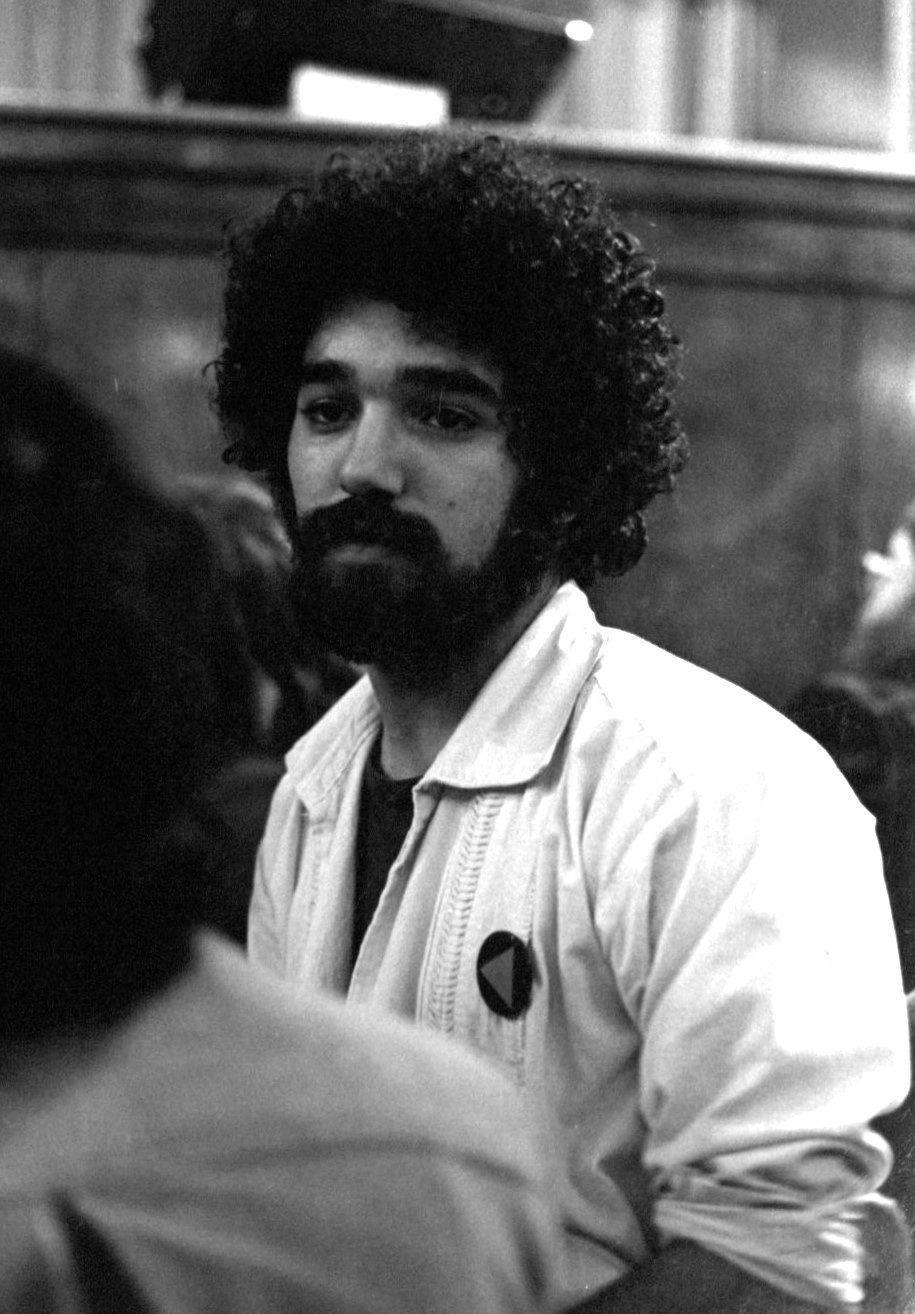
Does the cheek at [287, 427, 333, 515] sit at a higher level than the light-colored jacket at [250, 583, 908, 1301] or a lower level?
higher

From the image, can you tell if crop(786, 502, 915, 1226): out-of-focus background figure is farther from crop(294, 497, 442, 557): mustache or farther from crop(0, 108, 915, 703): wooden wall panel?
crop(294, 497, 442, 557): mustache

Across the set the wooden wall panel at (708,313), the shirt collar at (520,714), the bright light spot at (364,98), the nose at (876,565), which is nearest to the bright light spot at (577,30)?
the bright light spot at (364,98)

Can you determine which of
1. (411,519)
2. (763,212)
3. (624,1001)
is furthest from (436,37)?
(624,1001)

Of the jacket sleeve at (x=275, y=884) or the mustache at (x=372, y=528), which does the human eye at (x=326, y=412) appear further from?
the jacket sleeve at (x=275, y=884)

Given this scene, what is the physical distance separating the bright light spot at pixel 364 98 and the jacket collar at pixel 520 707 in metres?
0.32

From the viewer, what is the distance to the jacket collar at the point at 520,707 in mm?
633

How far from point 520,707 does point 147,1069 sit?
210 mm

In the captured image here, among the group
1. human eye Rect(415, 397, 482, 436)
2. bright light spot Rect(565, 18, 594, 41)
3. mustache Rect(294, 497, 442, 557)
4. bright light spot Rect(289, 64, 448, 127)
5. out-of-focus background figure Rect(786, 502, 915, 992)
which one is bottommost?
out-of-focus background figure Rect(786, 502, 915, 992)

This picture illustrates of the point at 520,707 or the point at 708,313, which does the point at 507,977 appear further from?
the point at 708,313

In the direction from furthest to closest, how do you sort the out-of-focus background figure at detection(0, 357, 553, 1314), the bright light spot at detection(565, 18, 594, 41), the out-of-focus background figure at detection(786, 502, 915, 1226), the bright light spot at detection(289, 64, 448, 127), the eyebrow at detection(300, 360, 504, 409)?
the bright light spot at detection(565, 18, 594, 41) < the bright light spot at detection(289, 64, 448, 127) < the out-of-focus background figure at detection(786, 502, 915, 1226) < the eyebrow at detection(300, 360, 504, 409) < the out-of-focus background figure at detection(0, 357, 553, 1314)

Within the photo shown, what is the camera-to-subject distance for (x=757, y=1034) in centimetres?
60

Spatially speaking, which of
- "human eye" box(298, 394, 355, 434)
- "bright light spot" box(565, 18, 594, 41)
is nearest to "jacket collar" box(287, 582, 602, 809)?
"human eye" box(298, 394, 355, 434)

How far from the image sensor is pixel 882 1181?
66 centimetres

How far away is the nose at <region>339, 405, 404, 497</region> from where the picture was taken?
1.97 ft
